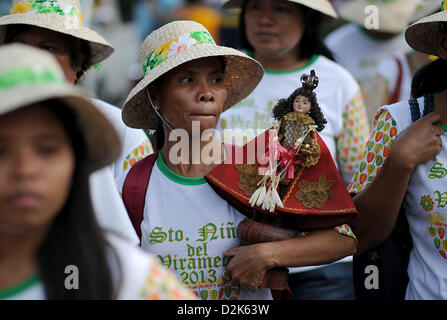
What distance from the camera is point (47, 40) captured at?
3793 mm

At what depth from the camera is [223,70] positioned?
3.33m

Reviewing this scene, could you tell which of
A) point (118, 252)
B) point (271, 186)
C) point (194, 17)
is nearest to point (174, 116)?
point (271, 186)

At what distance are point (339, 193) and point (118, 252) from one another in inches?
49.0

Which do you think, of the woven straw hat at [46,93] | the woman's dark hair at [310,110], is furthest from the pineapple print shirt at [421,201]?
the woven straw hat at [46,93]

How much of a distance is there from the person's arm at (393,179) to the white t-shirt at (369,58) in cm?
233

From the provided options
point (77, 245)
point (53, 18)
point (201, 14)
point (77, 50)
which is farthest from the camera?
point (201, 14)

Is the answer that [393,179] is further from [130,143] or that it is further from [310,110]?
[130,143]

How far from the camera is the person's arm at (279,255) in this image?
2.89 metres

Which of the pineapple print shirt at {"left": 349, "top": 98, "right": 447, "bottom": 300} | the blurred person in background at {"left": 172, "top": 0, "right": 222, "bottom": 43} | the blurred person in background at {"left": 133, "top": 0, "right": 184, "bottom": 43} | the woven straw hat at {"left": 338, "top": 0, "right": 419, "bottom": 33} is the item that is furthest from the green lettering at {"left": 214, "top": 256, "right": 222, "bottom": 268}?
the blurred person in background at {"left": 133, "top": 0, "right": 184, "bottom": 43}

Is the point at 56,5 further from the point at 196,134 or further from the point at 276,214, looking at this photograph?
the point at 276,214

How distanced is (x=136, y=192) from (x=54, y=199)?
1.30m

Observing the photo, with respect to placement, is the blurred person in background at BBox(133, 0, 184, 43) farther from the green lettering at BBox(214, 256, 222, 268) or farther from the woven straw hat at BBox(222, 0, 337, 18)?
the green lettering at BBox(214, 256, 222, 268)

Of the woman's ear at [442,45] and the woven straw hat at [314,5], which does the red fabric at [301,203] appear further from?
the woven straw hat at [314,5]

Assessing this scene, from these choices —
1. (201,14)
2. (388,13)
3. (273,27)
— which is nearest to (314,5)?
(273,27)
